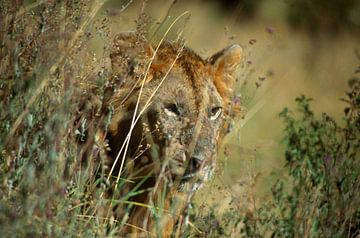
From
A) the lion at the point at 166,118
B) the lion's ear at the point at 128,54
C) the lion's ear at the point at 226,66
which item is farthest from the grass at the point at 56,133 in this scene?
the lion's ear at the point at 226,66

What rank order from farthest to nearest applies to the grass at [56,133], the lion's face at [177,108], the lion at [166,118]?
the lion's face at [177,108] → the lion at [166,118] → the grass at [56,133]

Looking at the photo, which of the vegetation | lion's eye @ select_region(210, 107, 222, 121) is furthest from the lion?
the vegetation

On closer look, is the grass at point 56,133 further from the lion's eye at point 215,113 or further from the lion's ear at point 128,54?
the lion's eye at point 215,113

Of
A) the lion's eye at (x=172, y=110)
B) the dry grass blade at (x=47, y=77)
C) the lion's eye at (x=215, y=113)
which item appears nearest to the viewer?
the dry grass blade at (x=47, y=77)

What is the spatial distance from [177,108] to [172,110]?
37mm

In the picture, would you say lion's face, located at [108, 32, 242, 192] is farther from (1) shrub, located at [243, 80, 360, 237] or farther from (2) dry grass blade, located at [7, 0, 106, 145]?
(2) dry grass blade, located at [7, 0, 106, 145]

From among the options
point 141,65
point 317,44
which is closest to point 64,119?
point 141,65

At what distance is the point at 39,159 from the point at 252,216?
1696mm

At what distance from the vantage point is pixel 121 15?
5.44 meters

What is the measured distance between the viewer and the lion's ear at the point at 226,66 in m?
7.60

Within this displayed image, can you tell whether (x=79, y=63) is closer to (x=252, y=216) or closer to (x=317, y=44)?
(x=252, y=216)

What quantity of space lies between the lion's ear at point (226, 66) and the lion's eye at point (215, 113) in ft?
1.28

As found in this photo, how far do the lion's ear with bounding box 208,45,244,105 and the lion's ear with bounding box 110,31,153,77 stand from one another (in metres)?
1.33

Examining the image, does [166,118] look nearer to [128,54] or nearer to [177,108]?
[177,108]
